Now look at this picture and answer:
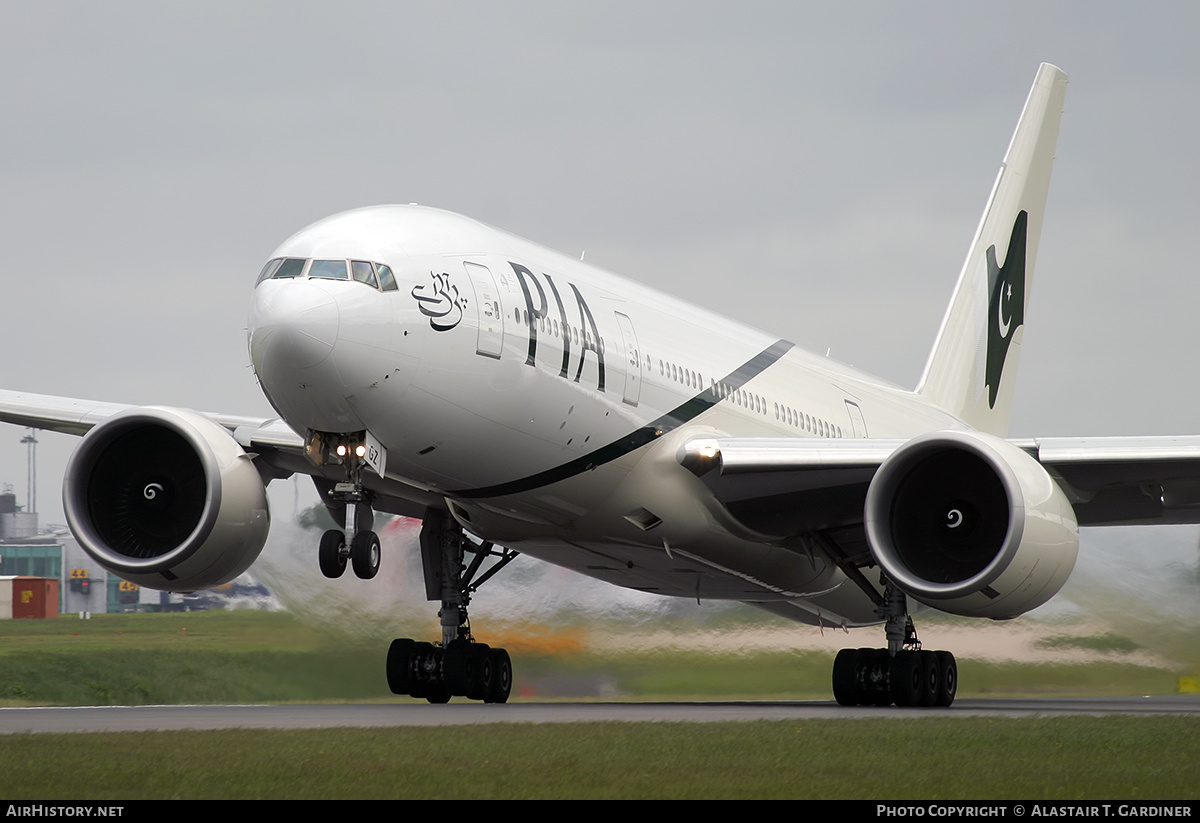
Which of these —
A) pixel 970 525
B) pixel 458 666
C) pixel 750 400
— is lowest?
pixel 458 666

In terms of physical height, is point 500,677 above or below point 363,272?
below

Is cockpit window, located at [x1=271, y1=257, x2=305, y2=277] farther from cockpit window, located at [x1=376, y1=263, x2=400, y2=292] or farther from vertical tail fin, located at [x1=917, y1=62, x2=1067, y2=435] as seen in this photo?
vertical tail fin, located at [x1=917, y1=62, x2=1067, y2=435]

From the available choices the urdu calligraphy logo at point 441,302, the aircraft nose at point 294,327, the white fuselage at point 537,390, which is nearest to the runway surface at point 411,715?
the white fuselage at point 537,390

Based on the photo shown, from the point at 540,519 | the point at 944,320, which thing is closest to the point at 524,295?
the point at 540,519

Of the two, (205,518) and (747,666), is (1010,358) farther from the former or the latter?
(205,518)

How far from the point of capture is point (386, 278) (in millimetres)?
14812

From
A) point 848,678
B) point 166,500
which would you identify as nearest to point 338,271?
point 166,500

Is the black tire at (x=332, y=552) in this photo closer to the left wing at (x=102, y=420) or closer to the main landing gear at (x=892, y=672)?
the left wing at (x=102, y=420)

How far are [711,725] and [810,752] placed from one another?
2242mm

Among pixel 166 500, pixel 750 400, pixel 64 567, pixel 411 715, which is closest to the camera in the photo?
pixel 411 715

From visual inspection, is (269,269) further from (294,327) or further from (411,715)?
(411,715)

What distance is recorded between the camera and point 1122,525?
21875 mm

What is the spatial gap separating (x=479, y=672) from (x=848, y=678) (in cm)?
443

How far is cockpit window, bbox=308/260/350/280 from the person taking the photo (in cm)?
1466
